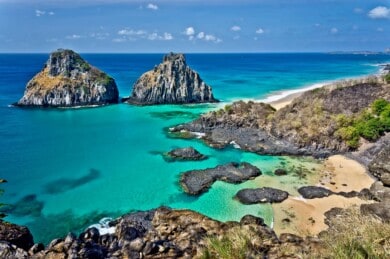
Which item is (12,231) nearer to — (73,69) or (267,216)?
(267,216)

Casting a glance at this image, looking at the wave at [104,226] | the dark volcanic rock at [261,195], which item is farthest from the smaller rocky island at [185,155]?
the wave at [104,226]

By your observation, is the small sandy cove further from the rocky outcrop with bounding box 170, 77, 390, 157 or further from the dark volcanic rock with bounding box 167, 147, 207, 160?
the dark volcanic rock with bounding box 167, 147, 207, 160

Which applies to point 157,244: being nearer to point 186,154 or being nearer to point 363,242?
point 363,242

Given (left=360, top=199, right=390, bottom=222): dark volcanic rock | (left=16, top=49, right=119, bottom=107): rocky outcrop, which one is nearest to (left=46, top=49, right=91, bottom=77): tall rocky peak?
(left=16, top=49, right=119, bottom=107): rocky outcrop

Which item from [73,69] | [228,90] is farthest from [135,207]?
[228,90]

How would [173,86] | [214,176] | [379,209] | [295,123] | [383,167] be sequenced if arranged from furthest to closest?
[173,86] < [295,123] < [214,176] < [383,167] < [379,209]

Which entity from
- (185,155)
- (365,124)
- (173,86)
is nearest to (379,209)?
(185,155)
